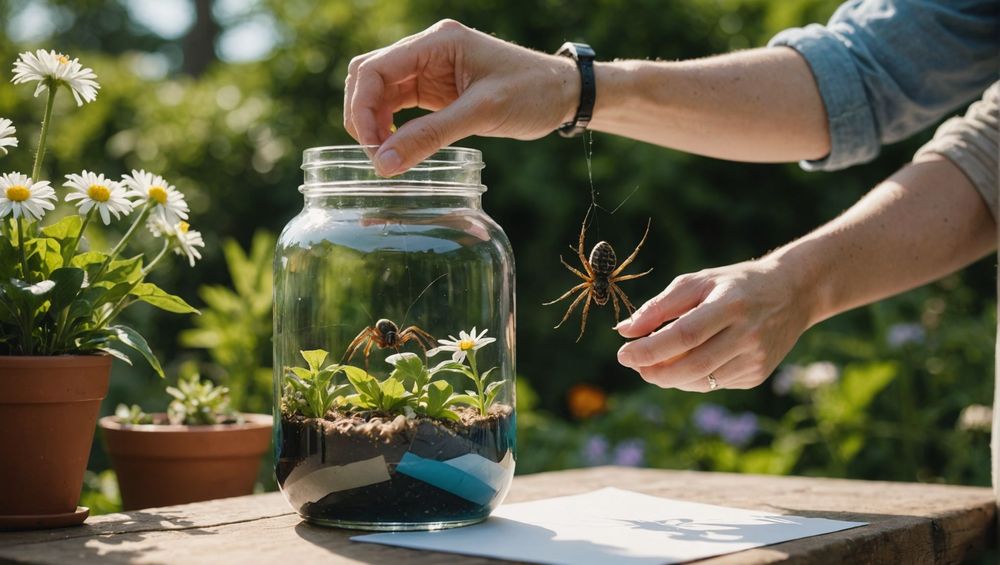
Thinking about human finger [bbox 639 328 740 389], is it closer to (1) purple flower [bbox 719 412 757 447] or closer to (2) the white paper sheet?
(2) the white paper sheet

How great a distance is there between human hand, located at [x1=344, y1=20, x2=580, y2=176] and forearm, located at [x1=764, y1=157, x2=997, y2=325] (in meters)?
0.49

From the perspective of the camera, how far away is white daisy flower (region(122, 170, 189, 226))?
1.49m

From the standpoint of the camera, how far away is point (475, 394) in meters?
1.48

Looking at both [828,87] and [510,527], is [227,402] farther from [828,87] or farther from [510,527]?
[828,87]

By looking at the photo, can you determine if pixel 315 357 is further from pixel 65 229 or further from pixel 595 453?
pixel 595 453

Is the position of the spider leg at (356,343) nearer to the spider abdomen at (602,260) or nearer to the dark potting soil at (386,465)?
the dark potting soil at (386,465)

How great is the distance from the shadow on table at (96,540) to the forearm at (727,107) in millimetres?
Result: 1003

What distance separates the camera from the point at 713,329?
1417 mm

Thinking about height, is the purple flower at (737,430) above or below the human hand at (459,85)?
below

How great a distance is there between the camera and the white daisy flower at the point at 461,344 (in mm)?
1438

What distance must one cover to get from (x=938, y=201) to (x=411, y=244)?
1.02m

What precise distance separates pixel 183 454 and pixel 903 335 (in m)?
2.42

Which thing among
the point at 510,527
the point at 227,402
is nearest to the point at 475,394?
the point at 510,527

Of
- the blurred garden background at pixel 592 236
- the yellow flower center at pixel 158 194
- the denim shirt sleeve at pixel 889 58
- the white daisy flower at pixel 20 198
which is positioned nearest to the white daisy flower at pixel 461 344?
the yellow flower center at pixel 158 194
